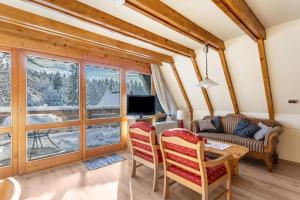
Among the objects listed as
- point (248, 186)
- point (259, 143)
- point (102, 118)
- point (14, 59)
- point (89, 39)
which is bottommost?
point (248, 186)

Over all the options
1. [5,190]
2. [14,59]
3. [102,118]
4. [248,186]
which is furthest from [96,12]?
[248,186]

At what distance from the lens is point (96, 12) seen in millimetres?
2410

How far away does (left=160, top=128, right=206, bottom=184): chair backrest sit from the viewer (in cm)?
187

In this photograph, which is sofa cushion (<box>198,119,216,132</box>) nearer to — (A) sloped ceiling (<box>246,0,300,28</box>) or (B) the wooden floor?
(B) the wooden floor

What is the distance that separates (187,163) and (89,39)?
2701 millimetres

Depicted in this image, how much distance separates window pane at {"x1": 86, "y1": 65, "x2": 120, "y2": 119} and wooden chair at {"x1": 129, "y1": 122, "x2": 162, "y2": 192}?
66.0 inches

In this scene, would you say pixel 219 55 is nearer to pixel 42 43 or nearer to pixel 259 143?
pixel 259 143

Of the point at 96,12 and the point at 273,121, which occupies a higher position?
the point at 96,12

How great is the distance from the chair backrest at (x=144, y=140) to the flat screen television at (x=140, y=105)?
165 centimetres

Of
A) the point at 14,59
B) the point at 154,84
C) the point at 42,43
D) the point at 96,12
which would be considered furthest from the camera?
the point at 154,84

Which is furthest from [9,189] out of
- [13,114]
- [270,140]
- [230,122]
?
[230,122]

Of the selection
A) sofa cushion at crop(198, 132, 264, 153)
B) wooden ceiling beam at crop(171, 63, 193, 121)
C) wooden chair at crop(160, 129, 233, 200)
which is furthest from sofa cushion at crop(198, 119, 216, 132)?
wooden chair at crop(160, 129, 233, 200)

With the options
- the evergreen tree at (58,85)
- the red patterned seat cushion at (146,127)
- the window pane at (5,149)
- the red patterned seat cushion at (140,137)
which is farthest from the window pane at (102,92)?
the red patterned seat cushion at (146,127)

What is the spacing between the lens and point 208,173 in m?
2.01
